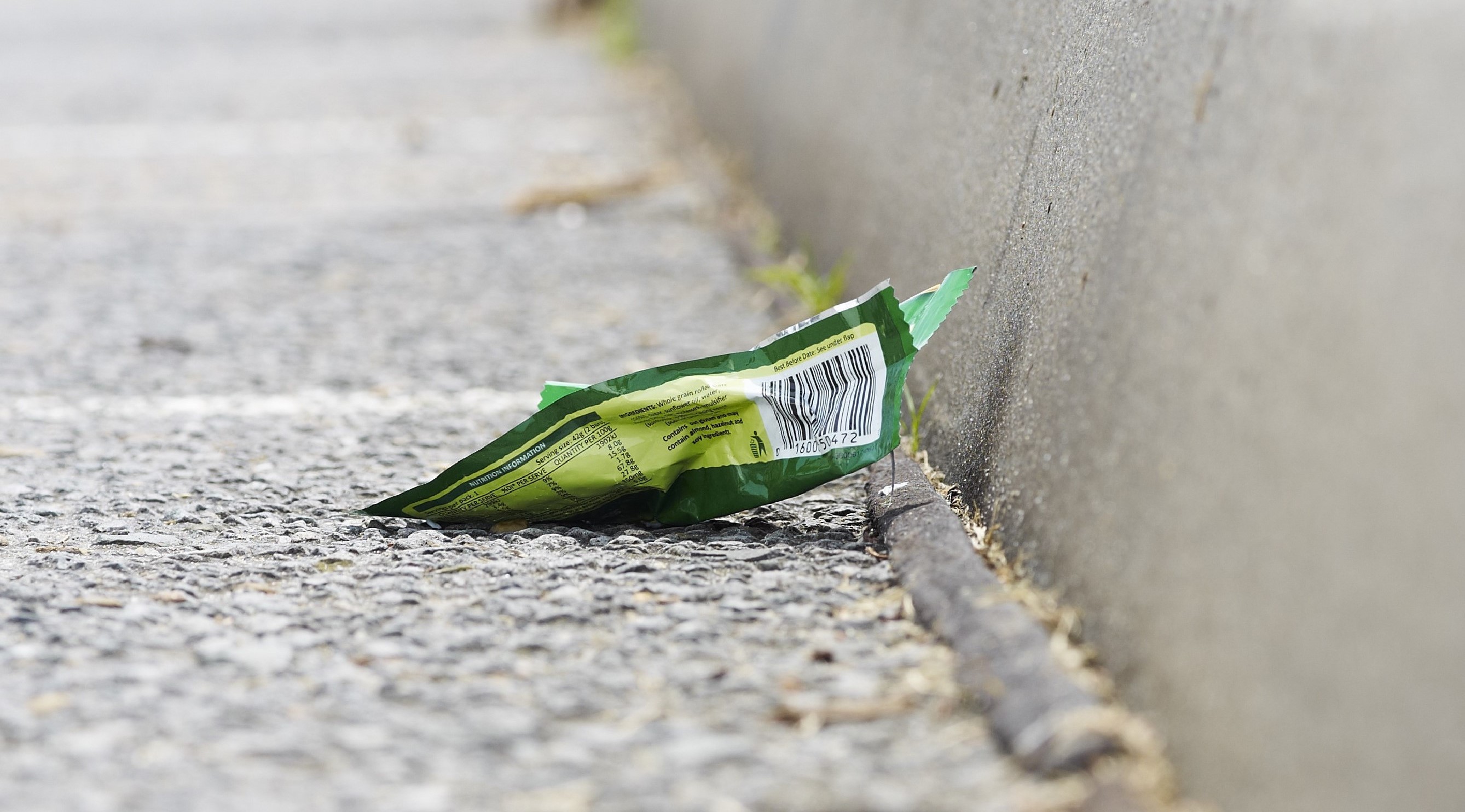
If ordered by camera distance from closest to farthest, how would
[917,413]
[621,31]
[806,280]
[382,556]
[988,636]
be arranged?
[988,636]
[382,556]
[917,413]
[806,280]
[621,31]

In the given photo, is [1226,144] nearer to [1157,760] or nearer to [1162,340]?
[1162,340]

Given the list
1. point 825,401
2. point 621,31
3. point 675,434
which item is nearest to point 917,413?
point 825,401

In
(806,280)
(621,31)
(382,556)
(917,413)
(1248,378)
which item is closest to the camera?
(1248,378)

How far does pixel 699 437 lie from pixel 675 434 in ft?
0.11

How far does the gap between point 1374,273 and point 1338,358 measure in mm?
69

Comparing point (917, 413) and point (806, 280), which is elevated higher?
point (806, 280)

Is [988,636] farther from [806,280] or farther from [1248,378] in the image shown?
[806,280]

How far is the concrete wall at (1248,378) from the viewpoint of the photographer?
978mm

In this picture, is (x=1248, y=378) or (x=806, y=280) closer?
(x=1248, y=378)

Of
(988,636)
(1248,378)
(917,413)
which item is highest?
(917,413)

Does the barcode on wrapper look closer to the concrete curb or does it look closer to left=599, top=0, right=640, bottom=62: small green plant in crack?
the concrete curb

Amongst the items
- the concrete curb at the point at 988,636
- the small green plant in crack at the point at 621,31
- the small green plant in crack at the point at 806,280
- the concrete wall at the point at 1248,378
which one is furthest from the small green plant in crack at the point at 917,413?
the small green plant in crack at the point at 621,31

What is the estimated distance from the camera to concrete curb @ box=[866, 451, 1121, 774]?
121cm

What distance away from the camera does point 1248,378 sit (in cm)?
118
